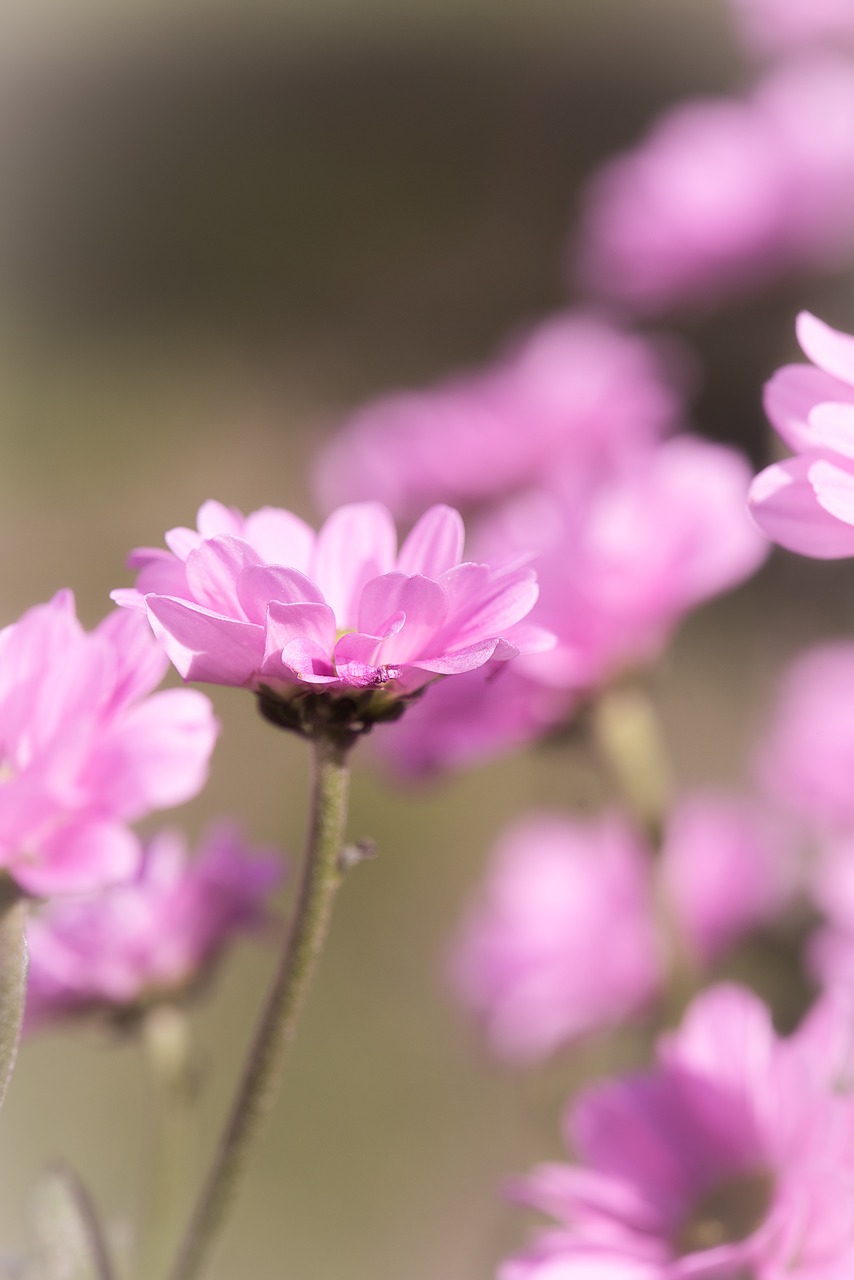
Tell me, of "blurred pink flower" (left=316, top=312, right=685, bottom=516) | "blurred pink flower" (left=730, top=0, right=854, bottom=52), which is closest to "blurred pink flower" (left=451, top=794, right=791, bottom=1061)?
"blurred pink flower" (left=316, top=312, right=685, bottom=516)

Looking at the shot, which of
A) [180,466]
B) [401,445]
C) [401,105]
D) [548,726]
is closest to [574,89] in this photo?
[401,105]

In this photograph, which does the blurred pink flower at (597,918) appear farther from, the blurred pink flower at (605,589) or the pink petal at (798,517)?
the pink petal at (798,517)

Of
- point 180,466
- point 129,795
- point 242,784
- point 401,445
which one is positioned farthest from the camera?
point 180,466

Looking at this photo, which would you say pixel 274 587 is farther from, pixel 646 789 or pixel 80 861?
pixel 646 789

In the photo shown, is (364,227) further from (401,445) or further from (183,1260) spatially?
(183,1260)

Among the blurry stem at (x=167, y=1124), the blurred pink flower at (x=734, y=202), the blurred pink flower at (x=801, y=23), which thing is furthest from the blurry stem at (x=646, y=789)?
the blurred pink flower at (x=801, y=23)

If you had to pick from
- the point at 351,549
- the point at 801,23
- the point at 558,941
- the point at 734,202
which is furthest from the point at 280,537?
the point at 801,23
